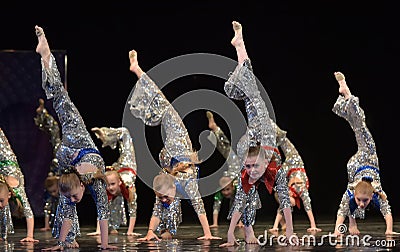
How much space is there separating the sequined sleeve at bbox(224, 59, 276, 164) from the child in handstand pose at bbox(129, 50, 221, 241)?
703 mm

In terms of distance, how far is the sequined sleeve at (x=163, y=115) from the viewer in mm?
6180

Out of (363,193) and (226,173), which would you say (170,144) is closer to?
(363,193)

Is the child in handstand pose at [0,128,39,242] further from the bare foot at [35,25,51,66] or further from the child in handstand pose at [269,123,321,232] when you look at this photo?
the child in handstand pose at [269,123,321,232]

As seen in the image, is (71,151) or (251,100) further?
(251,100)

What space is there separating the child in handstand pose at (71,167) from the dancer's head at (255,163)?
2.93ft

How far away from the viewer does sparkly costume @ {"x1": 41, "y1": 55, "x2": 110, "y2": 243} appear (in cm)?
509

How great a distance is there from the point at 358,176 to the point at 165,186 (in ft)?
4.73

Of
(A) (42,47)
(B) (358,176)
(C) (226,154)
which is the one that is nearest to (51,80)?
(A) (42,47)

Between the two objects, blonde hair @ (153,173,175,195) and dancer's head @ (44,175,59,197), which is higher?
Answer: dancer's head @ (44,175,59,197)

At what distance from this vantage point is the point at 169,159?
6188 mm

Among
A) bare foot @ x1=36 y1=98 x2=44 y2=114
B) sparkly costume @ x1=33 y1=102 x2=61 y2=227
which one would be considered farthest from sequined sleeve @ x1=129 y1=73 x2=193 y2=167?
bare foot @ x1=36 y1=98 x2=44 y2=114

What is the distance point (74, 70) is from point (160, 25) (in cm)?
99

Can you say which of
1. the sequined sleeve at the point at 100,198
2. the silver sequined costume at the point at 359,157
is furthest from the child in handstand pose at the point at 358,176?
the sequined sleeve at the point at 100,198

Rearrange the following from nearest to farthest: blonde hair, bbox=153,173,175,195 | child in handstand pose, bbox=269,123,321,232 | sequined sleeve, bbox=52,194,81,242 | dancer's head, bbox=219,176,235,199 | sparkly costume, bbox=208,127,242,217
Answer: sequined sleeve, bbox=52,194,81,242
blonde hair, bbox=153,173,175,195
child in handstand pose, bbox=269,123,321,232
dancer's head, bbox=219,176,235,199
sparkly costume, bbox=208,127,242,217
